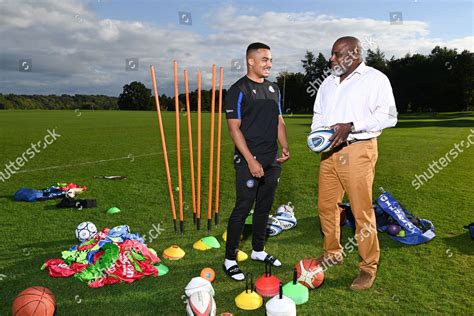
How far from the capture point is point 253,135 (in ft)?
13.8

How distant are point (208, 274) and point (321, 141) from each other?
189 cm

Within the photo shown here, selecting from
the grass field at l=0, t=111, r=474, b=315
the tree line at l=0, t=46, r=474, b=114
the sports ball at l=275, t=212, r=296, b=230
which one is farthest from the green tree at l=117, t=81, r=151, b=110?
the sports ball at l=275, t=212, r=296, b=230

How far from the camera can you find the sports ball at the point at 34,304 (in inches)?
138

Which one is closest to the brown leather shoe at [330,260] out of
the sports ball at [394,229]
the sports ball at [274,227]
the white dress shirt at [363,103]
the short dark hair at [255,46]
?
the sports ball at [274,227]

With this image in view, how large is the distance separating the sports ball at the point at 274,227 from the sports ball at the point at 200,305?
233 centimetres

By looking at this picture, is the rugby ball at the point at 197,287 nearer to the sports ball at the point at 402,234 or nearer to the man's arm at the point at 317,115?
the man's arm at the point at 317,115

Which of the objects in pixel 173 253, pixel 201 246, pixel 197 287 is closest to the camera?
pixel 197 287

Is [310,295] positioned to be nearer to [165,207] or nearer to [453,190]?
[165,207]

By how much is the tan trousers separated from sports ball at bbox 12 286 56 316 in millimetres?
2917

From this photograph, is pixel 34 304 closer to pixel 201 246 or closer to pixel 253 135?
pixel 201 246

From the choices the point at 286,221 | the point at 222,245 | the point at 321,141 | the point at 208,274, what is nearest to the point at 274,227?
the point at 286,221

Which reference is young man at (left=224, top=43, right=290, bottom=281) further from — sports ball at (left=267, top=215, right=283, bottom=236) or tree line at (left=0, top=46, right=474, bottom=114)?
tree line at (left=0, top=46, right=474, bottom=114)

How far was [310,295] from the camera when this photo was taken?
4094 millimetres

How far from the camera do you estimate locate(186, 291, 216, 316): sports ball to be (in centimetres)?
348
